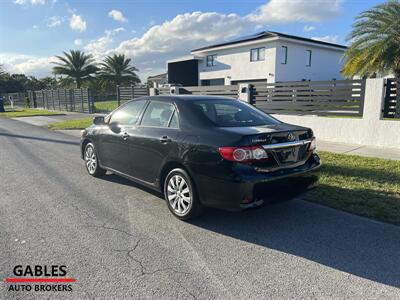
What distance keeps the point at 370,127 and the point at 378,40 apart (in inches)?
361

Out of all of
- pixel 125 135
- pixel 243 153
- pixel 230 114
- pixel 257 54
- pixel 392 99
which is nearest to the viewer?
pixel 243 153

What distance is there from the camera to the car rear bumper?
3.43 meters

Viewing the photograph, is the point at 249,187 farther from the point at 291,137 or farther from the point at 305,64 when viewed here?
the point at 305,64

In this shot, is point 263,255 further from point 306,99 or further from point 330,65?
point 330,65

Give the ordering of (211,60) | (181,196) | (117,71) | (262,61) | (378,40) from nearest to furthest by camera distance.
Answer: (181,196) < (378,40) < (262,61) < (211,60) < (117,71)

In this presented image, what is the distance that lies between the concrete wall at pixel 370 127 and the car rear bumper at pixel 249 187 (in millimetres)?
5752

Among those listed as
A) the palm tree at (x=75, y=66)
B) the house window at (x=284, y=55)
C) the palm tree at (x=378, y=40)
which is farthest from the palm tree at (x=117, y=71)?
the palm tree at (x=378, y=40)

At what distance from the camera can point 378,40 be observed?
15414 millimetres

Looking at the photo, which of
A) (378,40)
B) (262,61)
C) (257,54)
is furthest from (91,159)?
(257,54)

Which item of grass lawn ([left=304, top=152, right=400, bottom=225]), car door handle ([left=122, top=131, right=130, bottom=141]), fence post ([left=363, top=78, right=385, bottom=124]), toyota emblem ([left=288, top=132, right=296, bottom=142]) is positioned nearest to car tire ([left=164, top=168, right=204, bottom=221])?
car door handle ([left=122, top=131, right=130, bottom=141])

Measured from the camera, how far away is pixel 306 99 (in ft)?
34.2

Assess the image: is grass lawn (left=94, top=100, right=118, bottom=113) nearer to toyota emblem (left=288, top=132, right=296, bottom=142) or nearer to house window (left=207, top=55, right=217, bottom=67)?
house window (left=207, top=55, right=217, bottom=67)

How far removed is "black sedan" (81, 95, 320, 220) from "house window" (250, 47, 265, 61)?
2283 centimetres

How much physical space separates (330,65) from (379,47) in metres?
15.6
